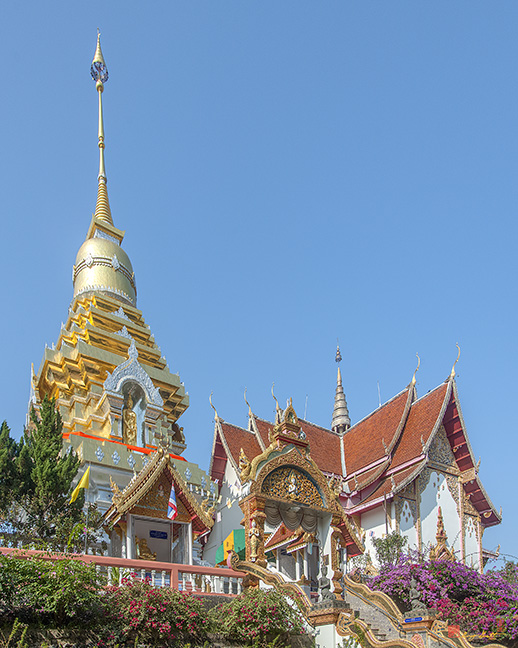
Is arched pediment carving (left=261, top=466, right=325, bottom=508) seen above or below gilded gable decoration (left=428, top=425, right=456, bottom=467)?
below

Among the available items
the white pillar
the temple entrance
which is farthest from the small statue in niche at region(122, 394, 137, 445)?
the white pillar

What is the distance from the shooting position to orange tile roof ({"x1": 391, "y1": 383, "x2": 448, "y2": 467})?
21.5 meters

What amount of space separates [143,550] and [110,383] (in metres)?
6.53

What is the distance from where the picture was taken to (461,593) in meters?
14.4

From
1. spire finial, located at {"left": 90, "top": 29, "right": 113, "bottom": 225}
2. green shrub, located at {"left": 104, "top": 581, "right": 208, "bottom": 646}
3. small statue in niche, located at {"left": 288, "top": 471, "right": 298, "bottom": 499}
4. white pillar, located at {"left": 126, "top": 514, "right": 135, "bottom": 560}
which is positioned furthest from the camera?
spire finial, located at {"left": 90, "top": 29, "right": 113, "bottom": 225}

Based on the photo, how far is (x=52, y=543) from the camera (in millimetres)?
11469

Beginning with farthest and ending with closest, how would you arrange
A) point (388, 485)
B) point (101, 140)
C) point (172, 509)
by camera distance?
point (101, 140), point (388, 485), point (172, 509)

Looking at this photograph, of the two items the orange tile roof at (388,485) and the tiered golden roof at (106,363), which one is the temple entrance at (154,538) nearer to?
the tiered golden roof at (106,363)

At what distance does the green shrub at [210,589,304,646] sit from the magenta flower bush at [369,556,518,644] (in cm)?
457

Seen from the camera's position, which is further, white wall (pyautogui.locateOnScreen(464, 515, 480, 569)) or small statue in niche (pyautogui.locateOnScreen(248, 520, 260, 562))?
white wall (pyautogui.locateOnScreen(464, 515, 480, 569))

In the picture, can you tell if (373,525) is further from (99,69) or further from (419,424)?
(99,69)

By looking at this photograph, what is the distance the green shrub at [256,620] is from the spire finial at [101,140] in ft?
71.6

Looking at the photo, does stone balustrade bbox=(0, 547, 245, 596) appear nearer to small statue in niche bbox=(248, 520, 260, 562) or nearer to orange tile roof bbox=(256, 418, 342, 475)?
small statue in niche bbox=(248, 520, 260, 562)

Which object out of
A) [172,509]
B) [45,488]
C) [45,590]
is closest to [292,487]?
[172,509]
